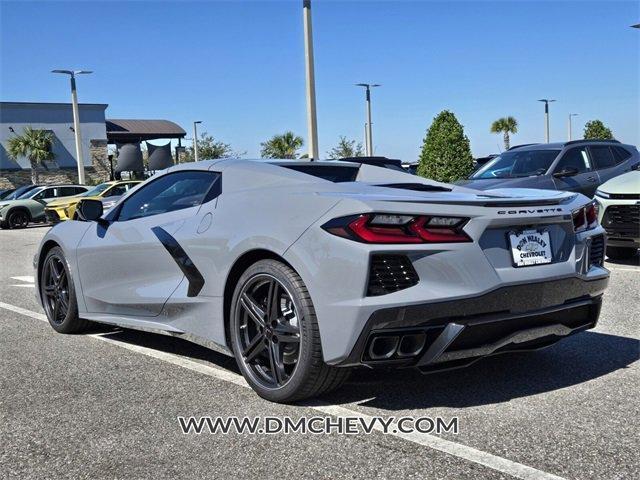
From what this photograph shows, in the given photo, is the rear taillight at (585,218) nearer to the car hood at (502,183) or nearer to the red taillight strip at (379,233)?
the red taillight strip at (379,233)

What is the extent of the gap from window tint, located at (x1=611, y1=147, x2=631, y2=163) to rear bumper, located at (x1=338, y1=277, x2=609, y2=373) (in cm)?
907

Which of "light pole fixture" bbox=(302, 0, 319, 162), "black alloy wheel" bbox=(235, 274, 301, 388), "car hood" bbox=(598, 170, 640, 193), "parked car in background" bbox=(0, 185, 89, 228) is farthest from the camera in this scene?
"parked car in background" bbox=(0, 185, 89, 228)

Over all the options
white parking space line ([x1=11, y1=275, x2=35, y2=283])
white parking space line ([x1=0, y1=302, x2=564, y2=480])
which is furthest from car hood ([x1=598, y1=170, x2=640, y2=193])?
white parking space line ([x1=11, y1=275, x2=35, y2=283])

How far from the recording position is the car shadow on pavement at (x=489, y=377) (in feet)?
12.0

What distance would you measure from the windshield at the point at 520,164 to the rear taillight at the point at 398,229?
26.1 ft

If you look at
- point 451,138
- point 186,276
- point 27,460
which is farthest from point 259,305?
point 451,138

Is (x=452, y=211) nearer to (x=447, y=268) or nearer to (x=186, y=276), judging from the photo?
(x=447, y=268)

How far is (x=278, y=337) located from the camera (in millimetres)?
3553

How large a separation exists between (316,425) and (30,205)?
23427 mm

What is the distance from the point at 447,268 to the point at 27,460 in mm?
2031

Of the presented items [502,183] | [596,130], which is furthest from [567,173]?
[596,130]

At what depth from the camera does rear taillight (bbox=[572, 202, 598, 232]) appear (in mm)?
3703

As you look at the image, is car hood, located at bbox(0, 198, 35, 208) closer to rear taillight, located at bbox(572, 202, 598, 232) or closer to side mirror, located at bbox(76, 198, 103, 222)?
side mirror, located at bbox(76, 198, 103, 222)

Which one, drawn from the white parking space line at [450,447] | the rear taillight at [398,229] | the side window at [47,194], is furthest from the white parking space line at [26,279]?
the side window at [47,194]
